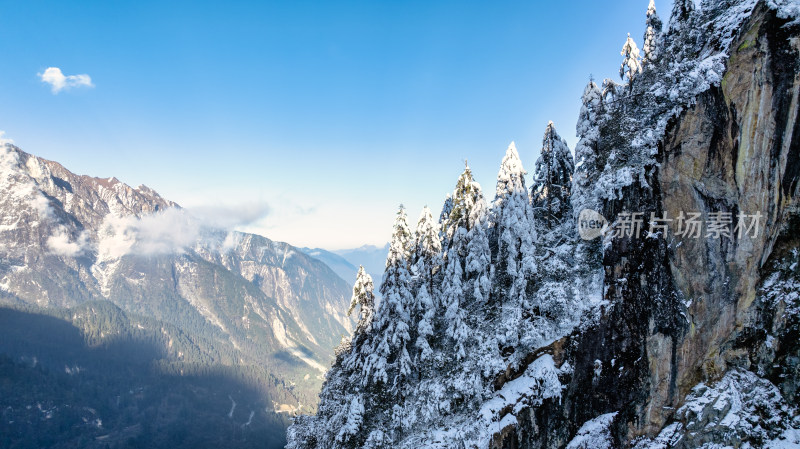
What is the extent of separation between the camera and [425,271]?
28656 mm

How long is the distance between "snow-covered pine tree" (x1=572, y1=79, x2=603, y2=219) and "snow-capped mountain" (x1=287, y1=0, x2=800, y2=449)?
→ 1653mm

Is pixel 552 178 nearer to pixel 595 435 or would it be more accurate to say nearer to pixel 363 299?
pixel 363 299

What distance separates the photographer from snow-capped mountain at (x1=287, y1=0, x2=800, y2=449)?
1856 cm

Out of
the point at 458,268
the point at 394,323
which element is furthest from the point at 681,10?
the point at 394,323

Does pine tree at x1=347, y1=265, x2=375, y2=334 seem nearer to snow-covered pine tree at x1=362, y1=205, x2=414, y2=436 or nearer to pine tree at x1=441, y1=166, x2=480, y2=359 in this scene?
snow-covered pine tree at x1=362, y1=205, x2=414, y2=436

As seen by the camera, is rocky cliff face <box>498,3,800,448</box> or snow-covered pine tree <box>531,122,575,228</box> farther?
snow-covered pine tree <box>531,122,575,228</box>

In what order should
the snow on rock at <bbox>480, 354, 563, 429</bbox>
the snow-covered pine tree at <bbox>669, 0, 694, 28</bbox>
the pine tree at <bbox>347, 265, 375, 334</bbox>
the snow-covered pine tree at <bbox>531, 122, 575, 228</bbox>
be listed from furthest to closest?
the snow-covered pine tree at <bbox>531, 122, 575, 228</bbox>, the pine tree at <bbox>347, 265, 375, 334</bbox>, the snow-covered pine tree at <bbox>669, 0, 694, 28</bbox>, the snow on rock at <bbox>480, 354, 563, 429</bbox>

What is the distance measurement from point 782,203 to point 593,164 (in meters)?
9.78

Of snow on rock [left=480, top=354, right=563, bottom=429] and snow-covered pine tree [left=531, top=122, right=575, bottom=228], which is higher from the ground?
snow-covered pine tree [left=531, top=122, right=575, bottom=228]

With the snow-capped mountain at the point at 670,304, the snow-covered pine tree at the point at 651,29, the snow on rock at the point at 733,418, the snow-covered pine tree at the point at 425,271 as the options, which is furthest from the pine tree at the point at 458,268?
the snow-covered pine tree at the point at 651,29

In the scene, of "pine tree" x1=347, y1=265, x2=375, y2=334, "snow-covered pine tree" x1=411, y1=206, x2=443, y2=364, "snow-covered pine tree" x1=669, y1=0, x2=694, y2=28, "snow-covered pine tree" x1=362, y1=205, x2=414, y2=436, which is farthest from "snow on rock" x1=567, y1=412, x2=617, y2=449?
"snow-covered pine tree" x1=669, y1=0, x2=694, y2=28

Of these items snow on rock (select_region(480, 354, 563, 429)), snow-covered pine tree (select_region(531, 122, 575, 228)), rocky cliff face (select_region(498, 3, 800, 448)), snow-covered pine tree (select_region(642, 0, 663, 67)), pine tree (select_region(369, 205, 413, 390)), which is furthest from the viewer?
snow-covered pine tree (select_region(642, 0, 663, 67))

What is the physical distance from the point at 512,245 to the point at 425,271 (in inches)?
273

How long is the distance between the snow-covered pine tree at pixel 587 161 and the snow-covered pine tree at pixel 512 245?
3.39 meters
